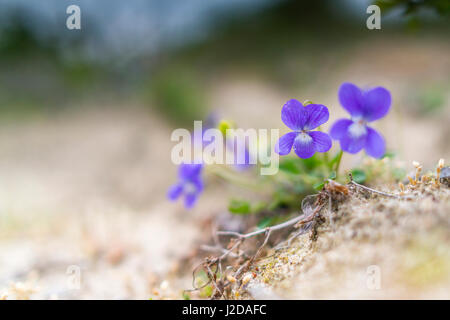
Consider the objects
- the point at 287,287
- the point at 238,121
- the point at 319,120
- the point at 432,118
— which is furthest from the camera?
the point at 238,121

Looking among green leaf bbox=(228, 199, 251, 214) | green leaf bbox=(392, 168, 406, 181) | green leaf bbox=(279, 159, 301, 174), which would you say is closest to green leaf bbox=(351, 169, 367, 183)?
green leaf bbox=(392, 168, 406, 181)

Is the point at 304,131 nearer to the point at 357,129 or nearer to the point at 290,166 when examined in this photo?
the point at 357,129

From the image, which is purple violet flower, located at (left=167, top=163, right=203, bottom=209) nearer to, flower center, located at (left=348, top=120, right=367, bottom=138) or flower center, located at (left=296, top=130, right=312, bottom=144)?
flower center, located at (left=296, top=130, right=312, bottom=144)

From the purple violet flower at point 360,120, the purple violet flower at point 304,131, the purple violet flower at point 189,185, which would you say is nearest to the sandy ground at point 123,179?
the purple violet flower at point 189,185

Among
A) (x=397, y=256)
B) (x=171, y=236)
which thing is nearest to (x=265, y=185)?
(x=171, y=236)

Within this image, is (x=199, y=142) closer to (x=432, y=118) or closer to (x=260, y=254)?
(x=260, y=254)

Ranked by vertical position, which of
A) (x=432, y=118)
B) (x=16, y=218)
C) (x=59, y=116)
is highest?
(x=59, y=116)

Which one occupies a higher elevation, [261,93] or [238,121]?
[261,93]
